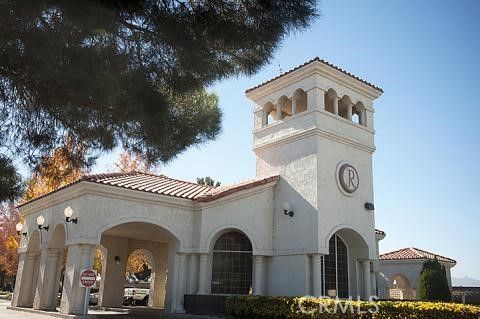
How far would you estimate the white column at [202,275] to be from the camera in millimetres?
17906

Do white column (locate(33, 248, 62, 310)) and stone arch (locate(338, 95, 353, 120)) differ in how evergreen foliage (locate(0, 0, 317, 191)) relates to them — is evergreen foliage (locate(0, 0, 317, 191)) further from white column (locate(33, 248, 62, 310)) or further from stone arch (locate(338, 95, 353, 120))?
stone arch (locate(338, 95, 353, 120))

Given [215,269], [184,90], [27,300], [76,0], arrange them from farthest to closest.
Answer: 1. [27,300]
2. [215,269]
3. [184,90]
4. [76,0]

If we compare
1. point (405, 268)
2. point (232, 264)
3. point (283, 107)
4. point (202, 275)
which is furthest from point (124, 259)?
point (405, 268)

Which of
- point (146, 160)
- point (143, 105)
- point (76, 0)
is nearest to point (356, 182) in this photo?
point (146, 160)

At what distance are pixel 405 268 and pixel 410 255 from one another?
100cm

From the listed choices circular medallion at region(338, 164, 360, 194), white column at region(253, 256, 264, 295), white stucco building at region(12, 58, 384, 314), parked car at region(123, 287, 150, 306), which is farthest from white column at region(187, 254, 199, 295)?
parked car at region(123, 287, 150, 306)

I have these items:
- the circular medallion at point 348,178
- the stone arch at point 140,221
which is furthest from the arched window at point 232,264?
the circular medallion at point 348,178

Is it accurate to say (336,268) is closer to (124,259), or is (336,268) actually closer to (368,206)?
(368,206)

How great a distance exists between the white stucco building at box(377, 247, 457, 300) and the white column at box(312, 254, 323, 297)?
1616 cm

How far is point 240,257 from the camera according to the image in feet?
61.3

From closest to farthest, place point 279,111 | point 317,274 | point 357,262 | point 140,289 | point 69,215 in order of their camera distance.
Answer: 1. point 69,215
2. point 317,274
3. point 357,262
4. point 279,111
5. point 140,289

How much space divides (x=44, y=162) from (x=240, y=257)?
10129 millimetres

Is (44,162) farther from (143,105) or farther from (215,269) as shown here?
(215,269)

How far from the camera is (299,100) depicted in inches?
826
